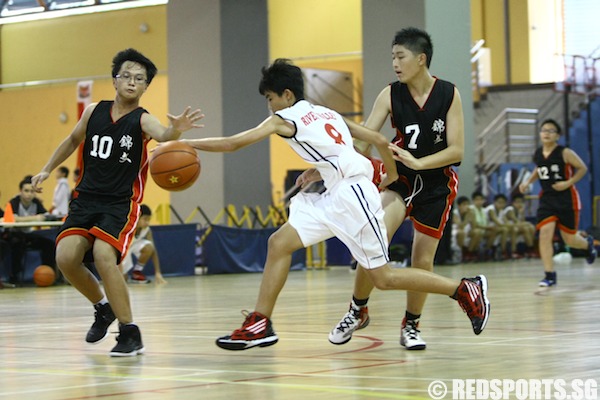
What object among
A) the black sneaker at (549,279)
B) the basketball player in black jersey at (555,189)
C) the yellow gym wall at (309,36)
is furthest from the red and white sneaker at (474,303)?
the yellow gym wall at (309,36)

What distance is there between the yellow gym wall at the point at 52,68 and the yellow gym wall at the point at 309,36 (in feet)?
9.93

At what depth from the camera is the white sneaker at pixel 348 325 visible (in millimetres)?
6438

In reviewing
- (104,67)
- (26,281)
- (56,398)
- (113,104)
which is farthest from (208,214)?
(56,398)

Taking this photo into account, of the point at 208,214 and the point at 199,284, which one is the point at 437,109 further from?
the point at 208,214

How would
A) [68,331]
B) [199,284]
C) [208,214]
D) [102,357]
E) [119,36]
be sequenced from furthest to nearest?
[119,36] → [208,214] → [199,284] → [68,331] → [102,357]

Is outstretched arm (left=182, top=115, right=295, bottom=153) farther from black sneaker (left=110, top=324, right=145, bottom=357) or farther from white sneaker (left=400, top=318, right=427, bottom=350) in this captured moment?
white sneaker (left=400, top=318, right=427, bottom=350)

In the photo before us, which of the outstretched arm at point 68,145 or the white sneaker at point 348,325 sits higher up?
the outstretched arm at point 68,145

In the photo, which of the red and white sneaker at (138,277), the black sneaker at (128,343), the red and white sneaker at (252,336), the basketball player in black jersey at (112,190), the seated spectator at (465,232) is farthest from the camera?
the seated spectator at (465,232)

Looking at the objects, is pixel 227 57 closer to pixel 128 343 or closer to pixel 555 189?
pixel 555 189

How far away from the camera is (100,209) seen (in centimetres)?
639

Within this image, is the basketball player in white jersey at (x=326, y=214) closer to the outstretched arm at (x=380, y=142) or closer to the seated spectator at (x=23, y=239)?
the outstretched arm at (x=380, y=142)

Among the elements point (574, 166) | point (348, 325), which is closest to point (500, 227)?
point (574, 166)

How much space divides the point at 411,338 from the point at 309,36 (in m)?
22.6

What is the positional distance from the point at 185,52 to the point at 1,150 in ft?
36.5
